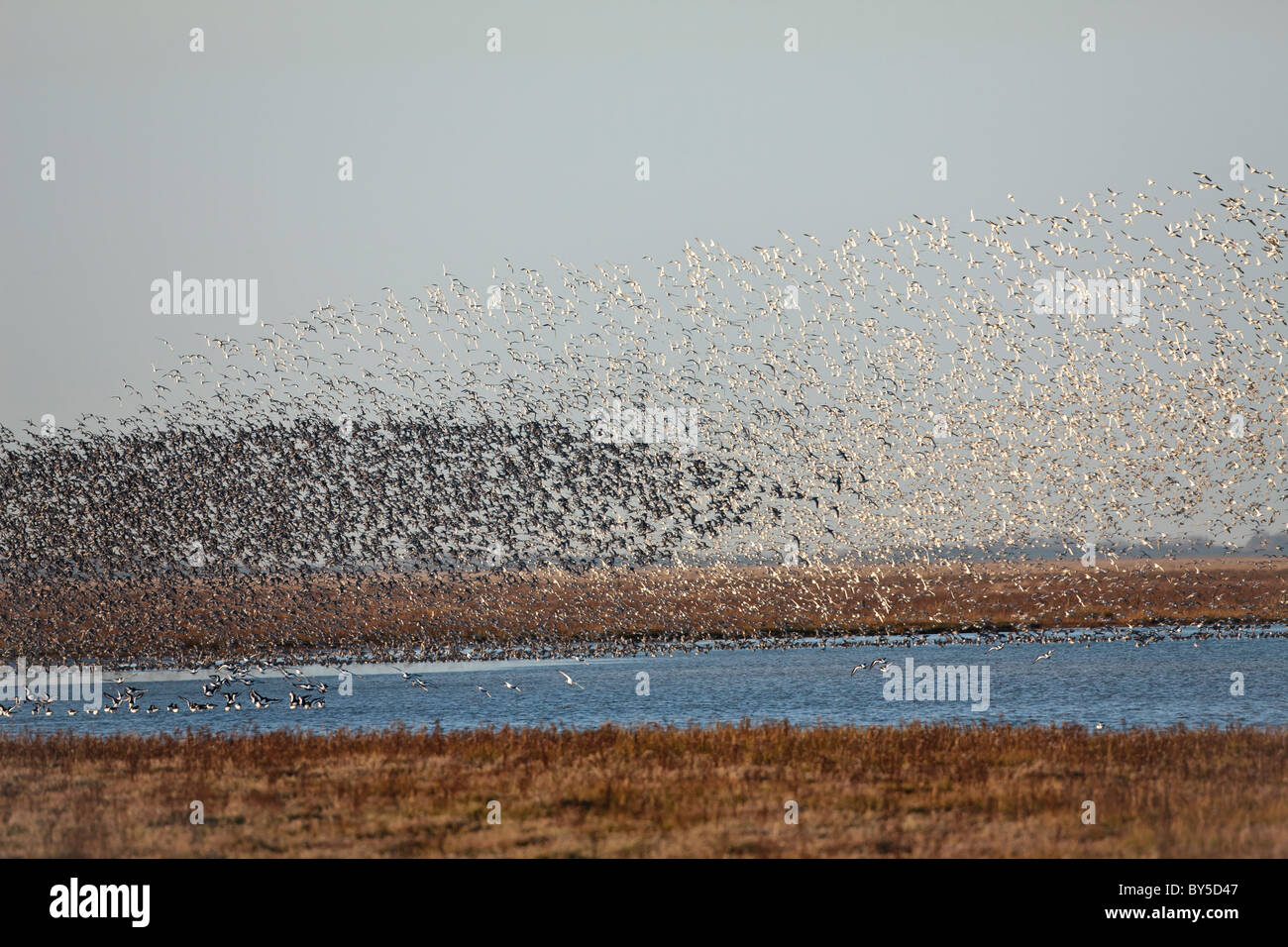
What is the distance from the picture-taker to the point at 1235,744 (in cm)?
2775

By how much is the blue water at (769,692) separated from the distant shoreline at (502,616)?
689cm

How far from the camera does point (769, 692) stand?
47.5m

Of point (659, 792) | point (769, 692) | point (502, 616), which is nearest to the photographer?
point (659, 792)

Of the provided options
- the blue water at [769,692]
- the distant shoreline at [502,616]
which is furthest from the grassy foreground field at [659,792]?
the distant shoreline at [502,616]

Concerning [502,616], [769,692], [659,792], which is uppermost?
[659,792]

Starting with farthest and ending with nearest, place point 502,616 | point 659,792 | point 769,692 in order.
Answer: point 502,616 → point 769,692 → point 659,792

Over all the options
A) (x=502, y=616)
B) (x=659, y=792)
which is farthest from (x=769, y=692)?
(x=502, y=616)

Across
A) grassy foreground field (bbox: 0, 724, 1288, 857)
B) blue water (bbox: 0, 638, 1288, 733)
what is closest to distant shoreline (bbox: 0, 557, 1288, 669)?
blue water (bbox: 0, 638, 1288, 733)

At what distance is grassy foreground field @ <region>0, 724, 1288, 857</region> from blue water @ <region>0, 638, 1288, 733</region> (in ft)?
14.8

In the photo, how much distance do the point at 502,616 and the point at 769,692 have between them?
35.3 meters

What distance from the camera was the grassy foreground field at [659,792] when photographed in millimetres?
19031

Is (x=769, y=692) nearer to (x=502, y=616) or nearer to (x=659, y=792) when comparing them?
(x=659, y=792)

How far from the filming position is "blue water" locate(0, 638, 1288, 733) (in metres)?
39.2

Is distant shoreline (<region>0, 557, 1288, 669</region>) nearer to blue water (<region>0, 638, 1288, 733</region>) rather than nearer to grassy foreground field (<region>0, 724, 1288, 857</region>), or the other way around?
blue water (<region>0, 638, 1288, 733</region>)
